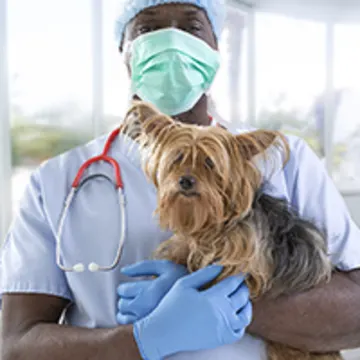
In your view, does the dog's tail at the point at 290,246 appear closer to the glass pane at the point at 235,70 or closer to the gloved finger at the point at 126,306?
the gloved finger at the point at 126,306

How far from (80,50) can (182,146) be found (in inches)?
91.2

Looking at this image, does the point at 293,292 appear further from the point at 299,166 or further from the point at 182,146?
the point at 182,146

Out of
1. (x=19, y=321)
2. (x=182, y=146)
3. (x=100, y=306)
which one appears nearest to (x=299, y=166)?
(x=182, y=146)

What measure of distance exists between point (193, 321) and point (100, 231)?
14.8 inches

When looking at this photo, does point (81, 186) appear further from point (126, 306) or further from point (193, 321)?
point (193, 321)

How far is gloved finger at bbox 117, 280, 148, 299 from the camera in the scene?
1.34 metres

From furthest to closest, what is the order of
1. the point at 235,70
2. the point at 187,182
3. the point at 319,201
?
the point at 235,70, the point at 319,201, the point at 187,182

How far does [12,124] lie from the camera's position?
2.91 metres

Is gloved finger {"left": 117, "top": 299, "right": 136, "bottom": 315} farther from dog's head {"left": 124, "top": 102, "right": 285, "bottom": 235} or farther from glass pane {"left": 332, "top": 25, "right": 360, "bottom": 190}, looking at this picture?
glass pane {"left": 332, "top": 25, "right": 360, "bottom": 190}

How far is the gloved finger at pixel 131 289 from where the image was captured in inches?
52.6

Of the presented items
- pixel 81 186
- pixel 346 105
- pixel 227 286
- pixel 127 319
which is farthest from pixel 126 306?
pixel 346 105

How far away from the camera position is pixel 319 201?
158cm

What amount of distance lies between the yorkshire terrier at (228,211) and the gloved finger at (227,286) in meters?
0.03

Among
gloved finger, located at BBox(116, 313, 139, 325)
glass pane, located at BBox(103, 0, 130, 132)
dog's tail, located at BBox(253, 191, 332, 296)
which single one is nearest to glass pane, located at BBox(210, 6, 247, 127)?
glass pane, located at BBox(103, 0, 130, 132)
